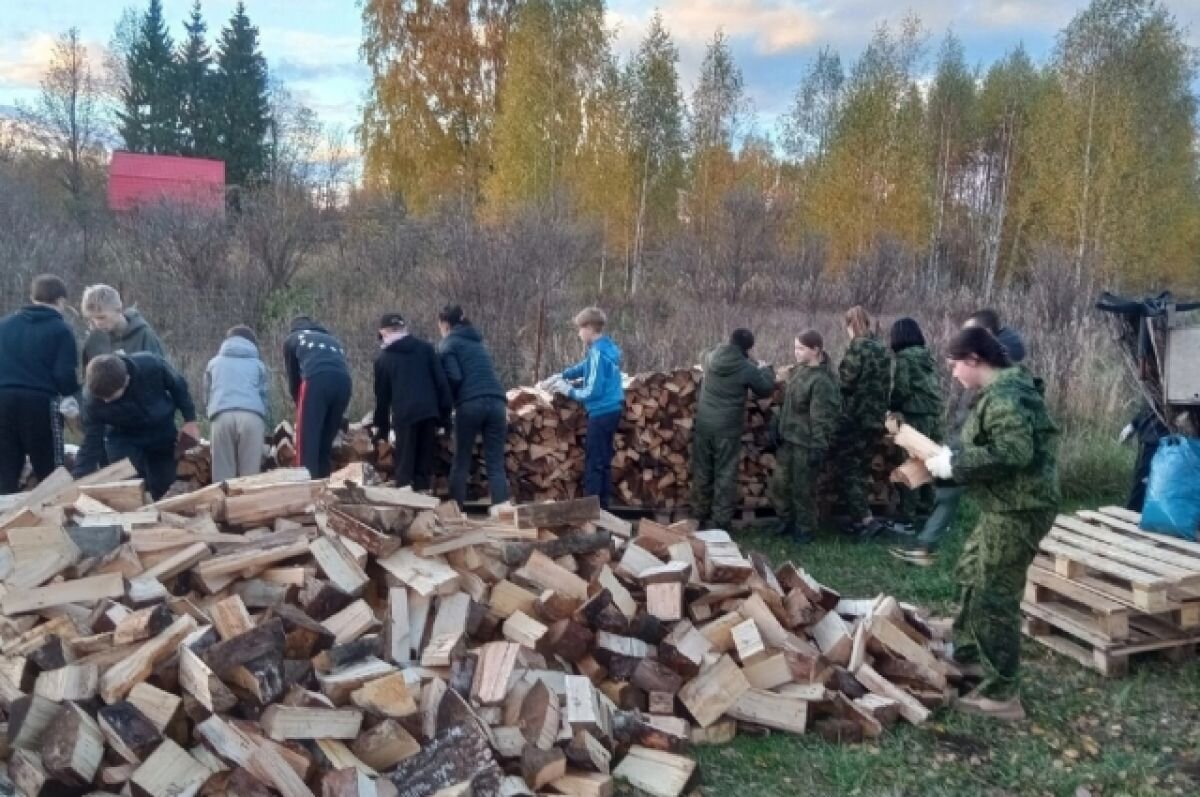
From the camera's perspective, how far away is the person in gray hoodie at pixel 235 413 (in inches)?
246

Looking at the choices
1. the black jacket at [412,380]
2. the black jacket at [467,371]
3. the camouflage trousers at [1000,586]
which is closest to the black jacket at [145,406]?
the black jacket at [412,380]

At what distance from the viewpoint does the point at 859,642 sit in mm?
4828

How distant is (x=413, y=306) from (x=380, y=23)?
15224 mm

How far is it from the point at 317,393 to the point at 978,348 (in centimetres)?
417

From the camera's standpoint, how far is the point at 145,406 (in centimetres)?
564

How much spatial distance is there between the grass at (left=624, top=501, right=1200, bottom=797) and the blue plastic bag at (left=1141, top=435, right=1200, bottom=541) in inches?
39.3

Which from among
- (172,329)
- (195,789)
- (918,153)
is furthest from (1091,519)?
(918,153)

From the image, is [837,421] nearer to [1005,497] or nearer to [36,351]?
[1005,497]

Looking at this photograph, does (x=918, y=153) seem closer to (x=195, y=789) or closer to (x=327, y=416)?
(x=327, y=416)

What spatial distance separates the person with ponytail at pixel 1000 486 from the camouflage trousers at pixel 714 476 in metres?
2.84

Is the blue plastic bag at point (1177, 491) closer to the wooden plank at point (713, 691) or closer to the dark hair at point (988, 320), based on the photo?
the dark hair at point (988, 320)

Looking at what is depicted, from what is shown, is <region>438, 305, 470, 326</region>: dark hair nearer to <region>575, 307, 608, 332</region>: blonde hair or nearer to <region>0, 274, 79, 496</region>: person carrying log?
<region>575, 307, 608, 332</region>: blonde hair

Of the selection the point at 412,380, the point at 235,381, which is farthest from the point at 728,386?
the point at 235,381

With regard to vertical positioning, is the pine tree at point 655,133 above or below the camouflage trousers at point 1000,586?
above
